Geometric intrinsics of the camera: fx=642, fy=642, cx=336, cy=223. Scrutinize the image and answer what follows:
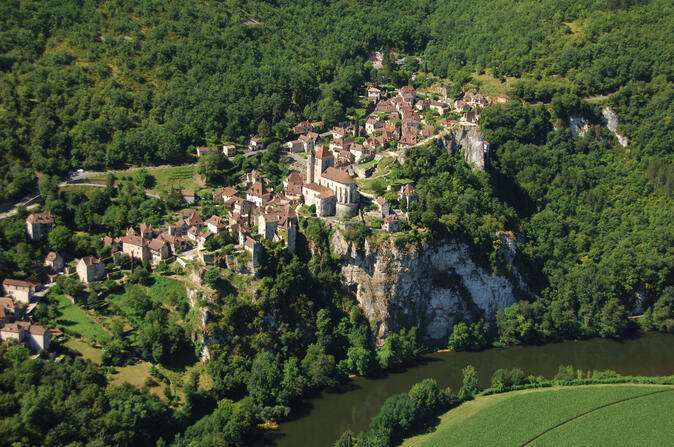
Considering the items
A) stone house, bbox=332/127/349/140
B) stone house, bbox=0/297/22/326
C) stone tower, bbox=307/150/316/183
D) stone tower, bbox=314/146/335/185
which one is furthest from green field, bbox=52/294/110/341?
stone house, bbox=332/127/349/140

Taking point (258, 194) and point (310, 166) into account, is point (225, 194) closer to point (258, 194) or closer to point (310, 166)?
point (258, 194)

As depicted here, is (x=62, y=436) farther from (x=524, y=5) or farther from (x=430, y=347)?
(x=524, y=5)

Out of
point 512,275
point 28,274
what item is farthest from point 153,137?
point 512,275

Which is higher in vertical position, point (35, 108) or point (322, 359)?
point (35, 108)

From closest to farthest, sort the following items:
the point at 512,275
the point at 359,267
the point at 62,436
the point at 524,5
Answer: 1. the point at 62,436
2. the point at 359,267
3. the point at 512,275
4. the point at 524,5

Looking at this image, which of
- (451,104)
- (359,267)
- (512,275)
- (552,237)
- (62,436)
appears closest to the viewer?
(62,436)
